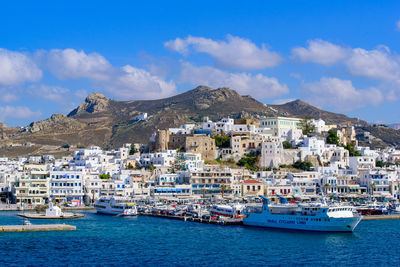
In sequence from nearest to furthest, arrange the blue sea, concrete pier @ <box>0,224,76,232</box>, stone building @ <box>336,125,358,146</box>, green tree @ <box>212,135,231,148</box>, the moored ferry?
the blue sea
concrete pier @ <box>0,224,76,232</box>
the moored ferry
green tree @ <box>212,135,231,148</box>
stone building @ <box>336,125,358,146</box>

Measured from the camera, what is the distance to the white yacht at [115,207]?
205ft

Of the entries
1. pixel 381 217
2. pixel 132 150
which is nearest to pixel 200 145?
pixel 132 150

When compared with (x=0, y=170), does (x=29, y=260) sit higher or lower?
lower

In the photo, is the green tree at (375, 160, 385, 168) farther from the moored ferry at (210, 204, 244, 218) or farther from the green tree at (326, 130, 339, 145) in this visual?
the moored ferry at (210, 204, 244, 218)

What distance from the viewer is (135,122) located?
147m

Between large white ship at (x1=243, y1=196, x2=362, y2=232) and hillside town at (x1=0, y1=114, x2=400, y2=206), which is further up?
hillside town at (x1=0, y1=114, x2=400, y2=206)

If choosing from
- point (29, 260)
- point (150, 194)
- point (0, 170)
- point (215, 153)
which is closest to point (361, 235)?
point (29, 260)

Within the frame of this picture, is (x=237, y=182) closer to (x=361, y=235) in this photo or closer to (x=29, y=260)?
(x=361, y=235)

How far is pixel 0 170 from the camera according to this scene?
80312 millimetres

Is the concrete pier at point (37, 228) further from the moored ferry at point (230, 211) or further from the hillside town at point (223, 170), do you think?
the hillside town at point (223, 170)

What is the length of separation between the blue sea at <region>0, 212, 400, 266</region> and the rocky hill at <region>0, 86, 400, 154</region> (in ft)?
258

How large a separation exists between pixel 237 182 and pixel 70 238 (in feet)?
109

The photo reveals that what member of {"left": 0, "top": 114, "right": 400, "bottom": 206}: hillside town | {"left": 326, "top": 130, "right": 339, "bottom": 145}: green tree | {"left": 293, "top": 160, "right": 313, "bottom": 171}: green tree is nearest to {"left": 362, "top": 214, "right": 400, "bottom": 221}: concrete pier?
{"left": 0, "top": 114, "right": 400, "bottom": 206}: hillside town

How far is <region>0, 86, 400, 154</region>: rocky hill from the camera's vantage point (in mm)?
137125
